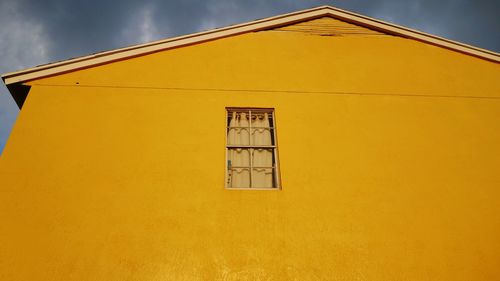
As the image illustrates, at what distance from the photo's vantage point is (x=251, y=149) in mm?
5527

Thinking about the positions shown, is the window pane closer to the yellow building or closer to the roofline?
the yellow building

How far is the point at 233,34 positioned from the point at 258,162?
3243 mm

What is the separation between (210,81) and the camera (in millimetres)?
6125

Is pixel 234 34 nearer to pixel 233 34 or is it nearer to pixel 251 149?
pixel 233 34

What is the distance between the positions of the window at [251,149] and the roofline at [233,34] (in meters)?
2.13

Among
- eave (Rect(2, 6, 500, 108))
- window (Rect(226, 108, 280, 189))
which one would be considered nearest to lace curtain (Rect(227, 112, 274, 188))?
window (Rect(226, 108, 280, 189))

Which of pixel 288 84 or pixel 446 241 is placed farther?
pixel 288 84

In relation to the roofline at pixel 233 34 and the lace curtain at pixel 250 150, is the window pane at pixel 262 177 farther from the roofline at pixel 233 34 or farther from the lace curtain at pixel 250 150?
the roofline at pixel 233 34

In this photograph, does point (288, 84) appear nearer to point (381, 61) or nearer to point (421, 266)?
point (381, 61)

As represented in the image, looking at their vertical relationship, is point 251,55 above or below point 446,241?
above

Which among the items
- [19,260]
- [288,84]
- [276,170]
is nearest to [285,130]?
[276,170]

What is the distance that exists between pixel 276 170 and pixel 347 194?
1.22 m

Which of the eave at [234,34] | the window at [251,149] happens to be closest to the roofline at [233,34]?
the eave at [234,34]

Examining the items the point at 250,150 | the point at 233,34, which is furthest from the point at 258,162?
the point at 233,34
